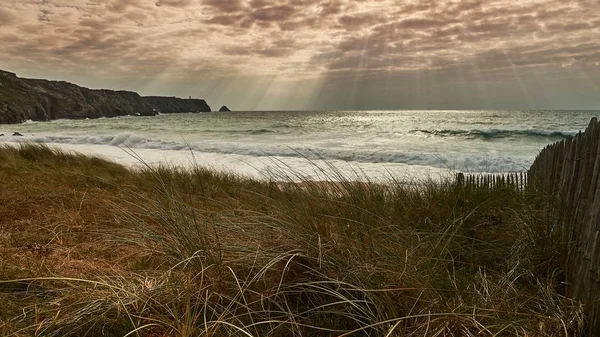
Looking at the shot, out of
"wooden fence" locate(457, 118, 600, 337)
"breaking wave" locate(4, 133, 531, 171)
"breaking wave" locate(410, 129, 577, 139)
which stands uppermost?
"wooden fence" locate(457, 118, 600, 337)

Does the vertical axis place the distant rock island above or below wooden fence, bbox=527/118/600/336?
below

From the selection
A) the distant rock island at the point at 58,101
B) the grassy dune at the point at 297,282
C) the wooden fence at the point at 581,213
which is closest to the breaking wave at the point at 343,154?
the wooden fence at the point at 581,213

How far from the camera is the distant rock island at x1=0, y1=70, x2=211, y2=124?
57.2 m

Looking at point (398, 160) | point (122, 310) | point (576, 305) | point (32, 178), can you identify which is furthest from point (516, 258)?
point (398, 160)

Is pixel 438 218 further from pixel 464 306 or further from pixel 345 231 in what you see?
pixel 464 306

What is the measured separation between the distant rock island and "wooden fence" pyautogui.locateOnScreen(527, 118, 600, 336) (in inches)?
2360

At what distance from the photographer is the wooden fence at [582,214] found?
202 centimetres

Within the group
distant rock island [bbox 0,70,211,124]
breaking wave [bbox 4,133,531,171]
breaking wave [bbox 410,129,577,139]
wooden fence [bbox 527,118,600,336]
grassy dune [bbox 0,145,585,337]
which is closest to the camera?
grassy dune [bbox 0,145,585,337]

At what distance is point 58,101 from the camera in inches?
2926

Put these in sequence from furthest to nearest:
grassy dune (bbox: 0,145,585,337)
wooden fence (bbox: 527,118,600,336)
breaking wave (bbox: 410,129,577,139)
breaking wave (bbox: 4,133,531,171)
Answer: breaking wave (bbox: 410,129,577,139) → breaking wave (bbox: 4,133,531,171) → wooden fence (bbox: 527,118,600,336) → grassy dune (bbox: 0,145,585,337)

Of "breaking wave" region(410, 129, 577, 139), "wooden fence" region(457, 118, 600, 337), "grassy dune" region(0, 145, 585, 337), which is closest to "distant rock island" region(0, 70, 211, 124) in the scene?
"breaking wave" region(410, 129, 577, 139)

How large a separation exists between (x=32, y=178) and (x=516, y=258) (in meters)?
6.40

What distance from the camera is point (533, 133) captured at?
28578 mm

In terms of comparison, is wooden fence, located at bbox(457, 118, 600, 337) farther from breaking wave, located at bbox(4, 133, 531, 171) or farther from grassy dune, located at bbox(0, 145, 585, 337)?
breaking wave, located at bbox(4, 133, 531, 171)
